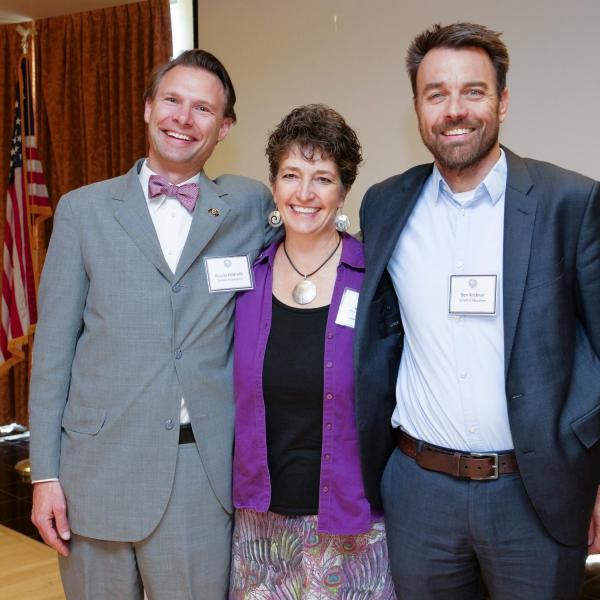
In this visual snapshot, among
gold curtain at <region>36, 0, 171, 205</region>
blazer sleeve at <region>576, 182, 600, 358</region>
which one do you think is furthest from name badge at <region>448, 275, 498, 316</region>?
gold curtain at <region>36, 0, 171, 205</region>

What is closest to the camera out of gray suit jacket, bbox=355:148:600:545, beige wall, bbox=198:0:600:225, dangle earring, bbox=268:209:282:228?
gray suit jacket, bbox=355:148:600:545

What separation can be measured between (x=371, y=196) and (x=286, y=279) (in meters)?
0.38

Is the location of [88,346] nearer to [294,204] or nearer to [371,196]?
[294,204]

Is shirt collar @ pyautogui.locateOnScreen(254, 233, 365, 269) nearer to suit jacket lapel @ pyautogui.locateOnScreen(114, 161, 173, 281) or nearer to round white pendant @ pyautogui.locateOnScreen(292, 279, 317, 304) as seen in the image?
round white pendant @ pyautogui.locateOnScreen(292, 279, 317, 304)

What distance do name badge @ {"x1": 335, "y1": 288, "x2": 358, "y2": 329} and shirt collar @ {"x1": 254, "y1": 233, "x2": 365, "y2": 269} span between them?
0.10 metres

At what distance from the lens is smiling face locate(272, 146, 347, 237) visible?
2295mm

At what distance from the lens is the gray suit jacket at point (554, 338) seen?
78.5 inches

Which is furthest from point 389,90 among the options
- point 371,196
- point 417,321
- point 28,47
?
point 28,47

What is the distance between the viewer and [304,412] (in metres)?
2.21

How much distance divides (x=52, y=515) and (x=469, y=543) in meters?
1.14

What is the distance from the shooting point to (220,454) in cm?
227

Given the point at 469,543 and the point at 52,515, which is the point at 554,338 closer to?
the point at 469,543

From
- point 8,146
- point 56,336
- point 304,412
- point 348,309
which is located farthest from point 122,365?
point 8,146

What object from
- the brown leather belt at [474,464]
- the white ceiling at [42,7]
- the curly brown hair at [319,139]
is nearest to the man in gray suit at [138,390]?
the curly brown hair at [319,139]
